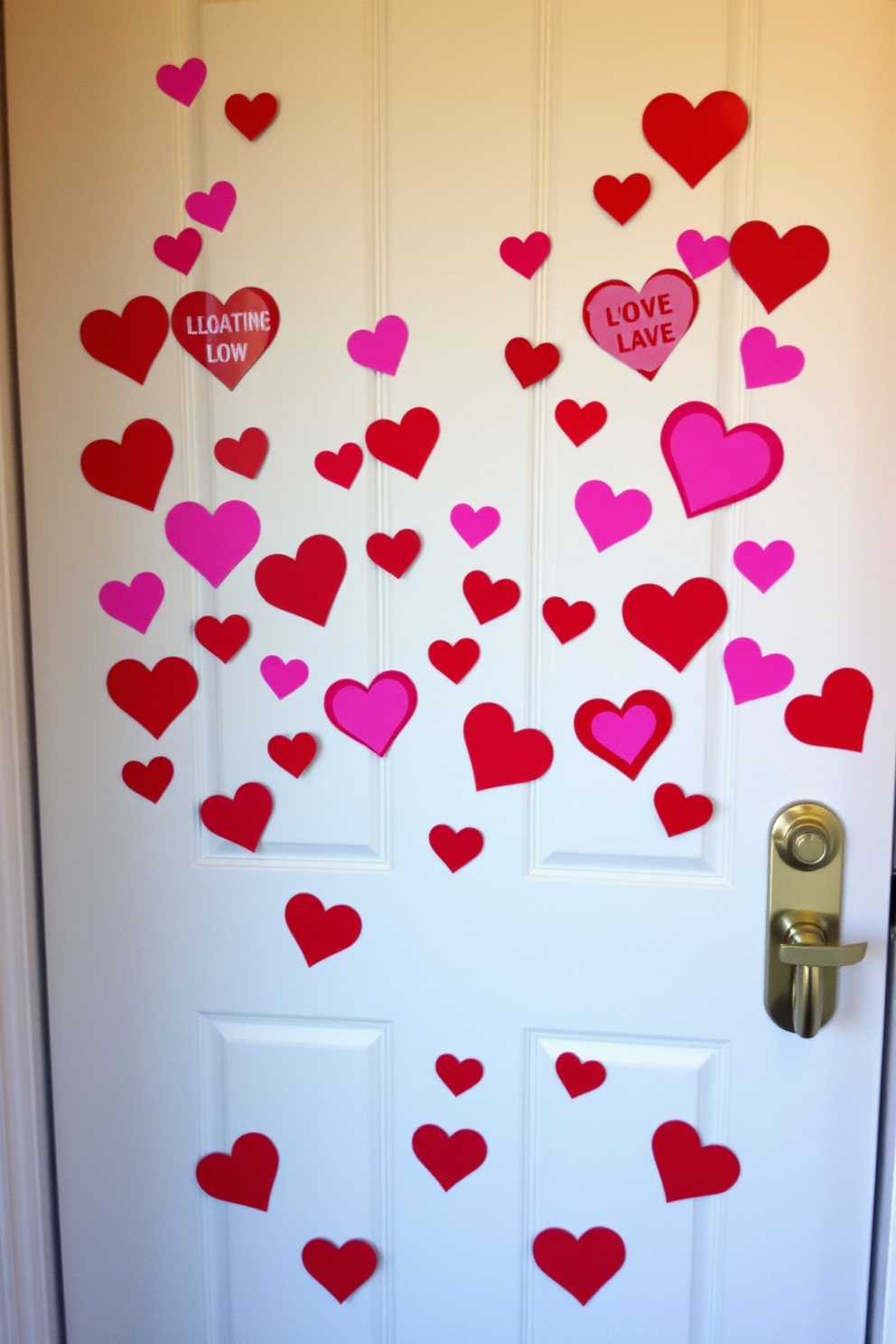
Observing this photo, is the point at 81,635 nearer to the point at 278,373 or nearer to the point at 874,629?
the point at 278,373

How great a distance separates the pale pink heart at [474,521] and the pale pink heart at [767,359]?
285 millimetres

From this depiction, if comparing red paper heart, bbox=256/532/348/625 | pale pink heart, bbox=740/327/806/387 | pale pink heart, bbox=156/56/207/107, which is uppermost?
pale pink heart, bbox=156/56/207/107

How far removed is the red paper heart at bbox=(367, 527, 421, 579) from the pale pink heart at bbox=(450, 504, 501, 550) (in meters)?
0.05

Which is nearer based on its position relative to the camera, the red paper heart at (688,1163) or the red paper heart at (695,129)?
the red paper heart at (695,129)

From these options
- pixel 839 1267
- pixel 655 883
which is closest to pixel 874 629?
pixel 655 883

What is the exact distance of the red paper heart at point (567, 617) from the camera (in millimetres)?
950

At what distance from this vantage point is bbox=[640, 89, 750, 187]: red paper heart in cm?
88

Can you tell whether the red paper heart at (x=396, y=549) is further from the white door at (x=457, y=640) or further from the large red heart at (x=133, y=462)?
the large red heart at (x=133, y=462)

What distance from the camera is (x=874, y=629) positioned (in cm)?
92

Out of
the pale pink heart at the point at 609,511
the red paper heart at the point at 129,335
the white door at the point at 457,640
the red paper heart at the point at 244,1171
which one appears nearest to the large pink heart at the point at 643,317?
the white door at the point at 457,640

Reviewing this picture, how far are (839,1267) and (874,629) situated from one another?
0.68 metres

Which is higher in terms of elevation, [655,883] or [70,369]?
[70,369]

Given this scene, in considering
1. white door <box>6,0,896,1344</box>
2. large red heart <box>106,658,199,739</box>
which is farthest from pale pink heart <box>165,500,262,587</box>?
large red heart <box>106,658,199,739</box>

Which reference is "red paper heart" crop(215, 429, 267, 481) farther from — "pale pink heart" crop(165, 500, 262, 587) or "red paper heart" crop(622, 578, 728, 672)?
"red paper heart" crop(622, 578, 728, 672)
